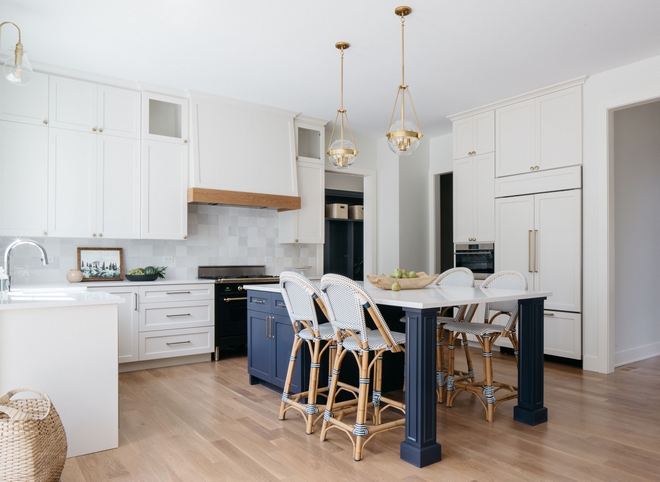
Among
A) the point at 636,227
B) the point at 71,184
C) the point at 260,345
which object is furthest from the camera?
the point at 636,227

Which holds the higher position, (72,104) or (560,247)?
(72,104)

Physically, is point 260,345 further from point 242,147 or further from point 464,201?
point 464,201

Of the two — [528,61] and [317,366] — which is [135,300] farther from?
[528,61]

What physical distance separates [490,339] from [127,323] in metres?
3.08

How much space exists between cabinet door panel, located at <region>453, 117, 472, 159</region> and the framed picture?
376cm

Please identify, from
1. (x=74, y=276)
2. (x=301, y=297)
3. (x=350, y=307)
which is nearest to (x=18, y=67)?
(x=301, y=297)

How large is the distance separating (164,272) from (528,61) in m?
Answer: 3.88

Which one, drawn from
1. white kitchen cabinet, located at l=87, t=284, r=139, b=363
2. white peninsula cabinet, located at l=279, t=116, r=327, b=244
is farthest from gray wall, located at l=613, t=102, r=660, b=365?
white kitchen cabinet, located at l=87, t=284, r=139, b=363

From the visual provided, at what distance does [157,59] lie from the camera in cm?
397

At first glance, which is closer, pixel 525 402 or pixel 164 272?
pixel 525 402

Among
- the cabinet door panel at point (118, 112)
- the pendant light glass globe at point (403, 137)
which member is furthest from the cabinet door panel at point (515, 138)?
the cabinet door panel at point (118, 112)

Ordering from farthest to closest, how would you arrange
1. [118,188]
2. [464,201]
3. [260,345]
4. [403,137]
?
[464,201] → [118,188] → [260,345] → [403,137]

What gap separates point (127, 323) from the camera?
4.34 metres

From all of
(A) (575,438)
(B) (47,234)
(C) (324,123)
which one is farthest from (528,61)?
(B) (47,234)
